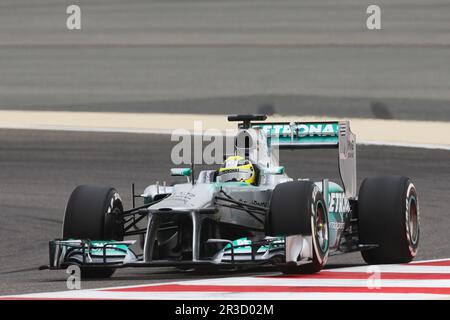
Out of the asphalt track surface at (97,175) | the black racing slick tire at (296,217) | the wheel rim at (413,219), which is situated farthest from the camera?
the asphalt track surface at (97,175)

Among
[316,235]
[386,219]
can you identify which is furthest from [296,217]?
[386,219]

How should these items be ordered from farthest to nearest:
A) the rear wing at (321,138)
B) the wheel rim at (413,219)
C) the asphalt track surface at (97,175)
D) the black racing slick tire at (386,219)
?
the rear wing at (321,138)
the asphalt track surface at (97,175)
the wheel rim at (413,219)
the black racing slick tire at (386,219)

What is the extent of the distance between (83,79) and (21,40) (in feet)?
10.5

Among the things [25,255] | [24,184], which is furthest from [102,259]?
[24,184]

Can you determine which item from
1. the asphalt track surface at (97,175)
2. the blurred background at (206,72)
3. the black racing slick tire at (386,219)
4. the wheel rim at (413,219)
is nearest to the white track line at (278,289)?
the asphalt track surface at (97,175)

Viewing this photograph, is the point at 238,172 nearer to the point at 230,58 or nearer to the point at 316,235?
the point at 316,235

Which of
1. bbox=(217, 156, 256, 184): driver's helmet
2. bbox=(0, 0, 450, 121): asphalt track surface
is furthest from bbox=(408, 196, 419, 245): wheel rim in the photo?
bbox=(0, 0, 450, 121): asphalt track surface

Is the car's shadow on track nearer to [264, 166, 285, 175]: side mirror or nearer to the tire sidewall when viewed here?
the tire sidewall

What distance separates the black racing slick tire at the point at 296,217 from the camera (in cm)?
1176

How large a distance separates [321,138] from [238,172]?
1562mm

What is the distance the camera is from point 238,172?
13211mm

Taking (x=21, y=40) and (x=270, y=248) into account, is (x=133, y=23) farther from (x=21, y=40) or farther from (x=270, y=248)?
(x=270, y=248)

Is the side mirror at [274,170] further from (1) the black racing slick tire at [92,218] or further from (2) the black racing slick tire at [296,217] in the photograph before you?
(1) the black racing slick tire at [92,218]

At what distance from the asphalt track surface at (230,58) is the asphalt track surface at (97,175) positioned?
116 inches
